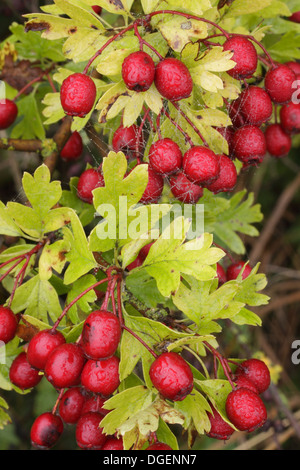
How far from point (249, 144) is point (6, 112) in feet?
2.56

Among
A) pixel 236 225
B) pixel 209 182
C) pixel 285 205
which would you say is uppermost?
pixel 209 182

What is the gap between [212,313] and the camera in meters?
1.11

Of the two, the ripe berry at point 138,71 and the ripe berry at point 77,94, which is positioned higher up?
the ripe berry at point 138,71

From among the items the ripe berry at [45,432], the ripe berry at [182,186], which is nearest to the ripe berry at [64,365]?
the ripe berry at [45,432]

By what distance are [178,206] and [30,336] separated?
54 cm

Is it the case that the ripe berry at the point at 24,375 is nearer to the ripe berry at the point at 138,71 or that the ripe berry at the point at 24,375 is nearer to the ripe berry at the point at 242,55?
the ripe berry at the point at 138,71

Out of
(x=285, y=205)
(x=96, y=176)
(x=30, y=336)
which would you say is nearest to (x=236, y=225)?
(x=96, y=176)

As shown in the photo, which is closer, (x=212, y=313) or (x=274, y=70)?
(x=212, y=313)

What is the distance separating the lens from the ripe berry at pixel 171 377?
97 centimetres

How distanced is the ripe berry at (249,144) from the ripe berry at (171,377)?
1.72ft

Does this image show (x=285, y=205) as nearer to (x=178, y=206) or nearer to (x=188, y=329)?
(x=178, y=206)

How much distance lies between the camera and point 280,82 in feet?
3.97

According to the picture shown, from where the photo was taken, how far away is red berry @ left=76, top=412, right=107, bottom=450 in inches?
41.6

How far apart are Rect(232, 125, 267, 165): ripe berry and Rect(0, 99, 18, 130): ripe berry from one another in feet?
2.42
